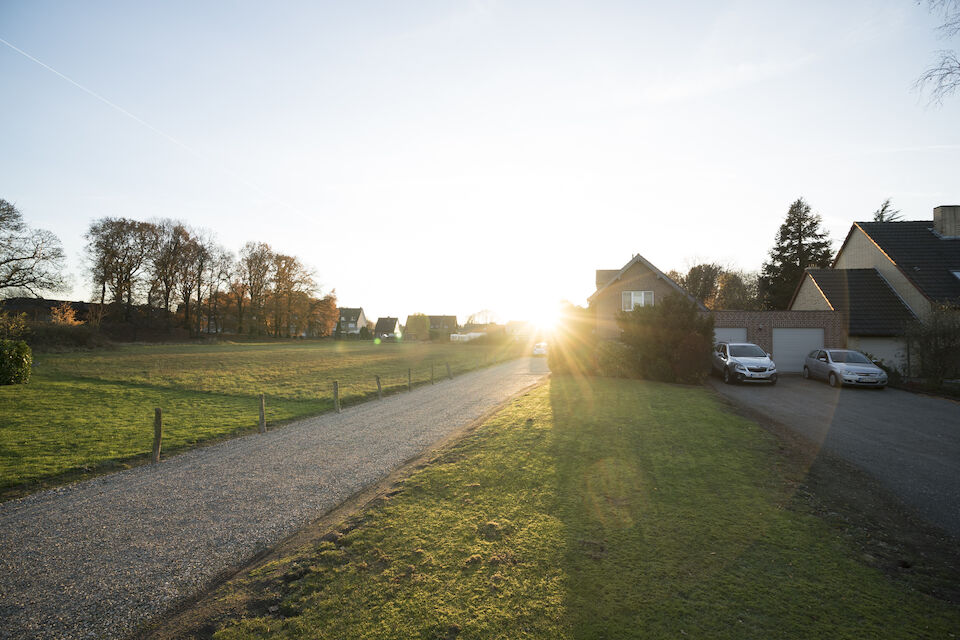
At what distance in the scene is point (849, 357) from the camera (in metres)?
18.6

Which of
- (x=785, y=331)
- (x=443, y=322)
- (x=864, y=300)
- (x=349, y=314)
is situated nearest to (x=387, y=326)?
(x=349, y=314)

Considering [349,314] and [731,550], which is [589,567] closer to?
[731,550]

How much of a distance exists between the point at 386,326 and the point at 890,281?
94.1 m

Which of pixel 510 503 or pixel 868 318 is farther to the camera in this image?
pixel 868 318

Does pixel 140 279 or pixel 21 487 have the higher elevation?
Answer: pixel 140 279

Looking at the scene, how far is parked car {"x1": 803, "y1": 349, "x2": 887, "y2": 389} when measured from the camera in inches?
676

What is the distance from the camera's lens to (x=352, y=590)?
379 centimetres

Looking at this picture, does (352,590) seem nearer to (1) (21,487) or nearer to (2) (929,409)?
(1) (21,487)

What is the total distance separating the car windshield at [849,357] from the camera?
18281mm

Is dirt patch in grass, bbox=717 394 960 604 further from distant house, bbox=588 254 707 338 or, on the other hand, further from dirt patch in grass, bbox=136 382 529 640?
distant house, bbox=588 254 707 338

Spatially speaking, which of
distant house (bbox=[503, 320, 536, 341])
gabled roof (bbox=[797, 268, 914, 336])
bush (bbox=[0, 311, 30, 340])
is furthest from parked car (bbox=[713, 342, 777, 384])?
distant house (bbox=[503, 320, 536, 341])

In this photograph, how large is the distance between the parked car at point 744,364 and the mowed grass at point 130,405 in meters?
14.1

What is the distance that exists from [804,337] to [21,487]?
29.6 metres

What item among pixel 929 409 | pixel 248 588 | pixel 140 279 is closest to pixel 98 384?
pixel 248 588
